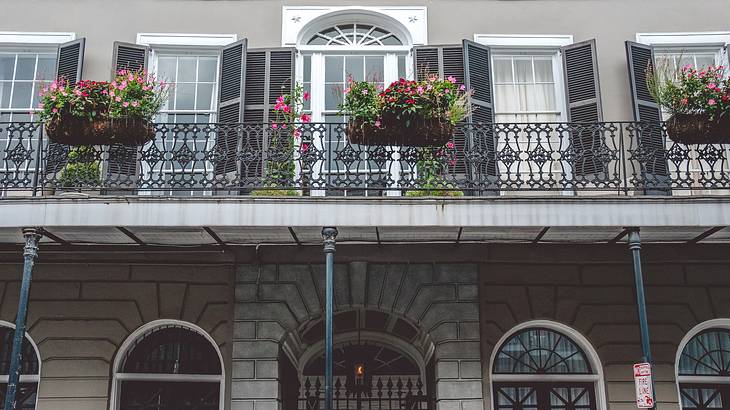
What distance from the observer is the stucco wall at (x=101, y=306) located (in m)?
9.34

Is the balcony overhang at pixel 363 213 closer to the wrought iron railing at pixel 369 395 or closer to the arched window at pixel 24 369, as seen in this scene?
the arched window at pixel 24 369

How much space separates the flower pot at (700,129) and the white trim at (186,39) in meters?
5.68

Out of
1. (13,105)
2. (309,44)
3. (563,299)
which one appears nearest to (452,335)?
(563,299)

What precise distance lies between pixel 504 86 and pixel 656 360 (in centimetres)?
399

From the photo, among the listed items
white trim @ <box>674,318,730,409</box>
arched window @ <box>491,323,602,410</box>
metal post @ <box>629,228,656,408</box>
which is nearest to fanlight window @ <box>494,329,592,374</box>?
arched window @ <box>491,323,602,410</box>

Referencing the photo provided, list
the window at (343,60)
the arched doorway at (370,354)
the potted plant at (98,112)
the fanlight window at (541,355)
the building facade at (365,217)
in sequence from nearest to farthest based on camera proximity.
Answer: the building facade at (365,217)
the potted plant at (98,112)
the fanlight window at (541,355)
the window at (343,60)
the arched doorway at (370,354)

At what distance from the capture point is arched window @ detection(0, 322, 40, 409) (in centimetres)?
946

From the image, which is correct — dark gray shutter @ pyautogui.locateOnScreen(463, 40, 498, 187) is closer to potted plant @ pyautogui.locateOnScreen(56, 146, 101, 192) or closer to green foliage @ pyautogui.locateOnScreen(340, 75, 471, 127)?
green foliage @ pyautogui.locateOnScreen(340, 75, 471, 127)

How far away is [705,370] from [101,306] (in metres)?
7.29

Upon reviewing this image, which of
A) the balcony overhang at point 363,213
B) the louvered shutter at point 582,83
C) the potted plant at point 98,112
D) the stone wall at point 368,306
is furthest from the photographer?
the louvered shutter at point 582,83

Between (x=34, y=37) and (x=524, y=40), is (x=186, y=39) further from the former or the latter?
(x=524, y=40)

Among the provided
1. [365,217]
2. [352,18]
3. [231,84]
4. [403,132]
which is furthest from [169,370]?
[352,18]

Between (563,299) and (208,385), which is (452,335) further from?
(208,385)

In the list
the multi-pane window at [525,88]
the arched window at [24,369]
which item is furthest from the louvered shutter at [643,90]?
the arched window at [24,369]
